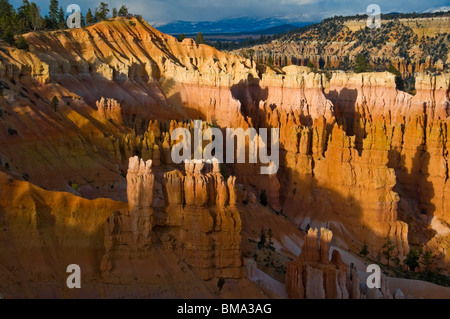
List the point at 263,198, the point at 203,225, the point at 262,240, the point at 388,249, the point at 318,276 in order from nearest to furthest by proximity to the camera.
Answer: the point at 318,276, the point at 203,225, the point at 262,240, the point at 388,249, the point at 263,198

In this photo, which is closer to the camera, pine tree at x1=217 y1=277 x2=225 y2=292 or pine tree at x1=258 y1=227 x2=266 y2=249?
pine tree at x1=217 y1=277 x2=225 y2=292

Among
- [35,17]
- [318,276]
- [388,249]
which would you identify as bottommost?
[388,249]

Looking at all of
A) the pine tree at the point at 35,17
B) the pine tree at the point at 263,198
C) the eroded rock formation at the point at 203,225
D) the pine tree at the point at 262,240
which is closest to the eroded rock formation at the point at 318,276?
the eroded rock formation at the point at 203,225

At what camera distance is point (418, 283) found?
34.0 metres

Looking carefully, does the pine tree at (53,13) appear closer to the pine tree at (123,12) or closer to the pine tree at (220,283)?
the pine tree at (123,12)

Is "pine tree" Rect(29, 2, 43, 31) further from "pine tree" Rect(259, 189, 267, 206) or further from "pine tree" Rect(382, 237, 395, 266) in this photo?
"pine tree" Rect(382, 237, 395, 266)

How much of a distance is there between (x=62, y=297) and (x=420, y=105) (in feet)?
158

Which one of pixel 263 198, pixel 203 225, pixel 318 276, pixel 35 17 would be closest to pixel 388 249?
pixel 263 198

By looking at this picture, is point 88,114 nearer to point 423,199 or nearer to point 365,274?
point 365,274

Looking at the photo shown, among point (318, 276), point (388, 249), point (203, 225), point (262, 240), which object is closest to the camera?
point (318, 276)

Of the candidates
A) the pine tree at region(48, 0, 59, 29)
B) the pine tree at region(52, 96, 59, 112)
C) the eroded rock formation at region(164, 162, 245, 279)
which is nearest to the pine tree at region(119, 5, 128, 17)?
the pine tree at region(48, 0, 59, 29)

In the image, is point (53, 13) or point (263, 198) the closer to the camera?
point (263, 198)

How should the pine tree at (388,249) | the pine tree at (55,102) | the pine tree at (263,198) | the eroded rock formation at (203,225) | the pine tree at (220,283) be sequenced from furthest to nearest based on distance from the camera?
the pine tree at (263,198) → the pine tree at (55,102) → the pine tree at (388,249) → the eroded rock formation at (203,225) → the pine tree at (220,283)

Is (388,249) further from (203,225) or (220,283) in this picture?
(203,225)
